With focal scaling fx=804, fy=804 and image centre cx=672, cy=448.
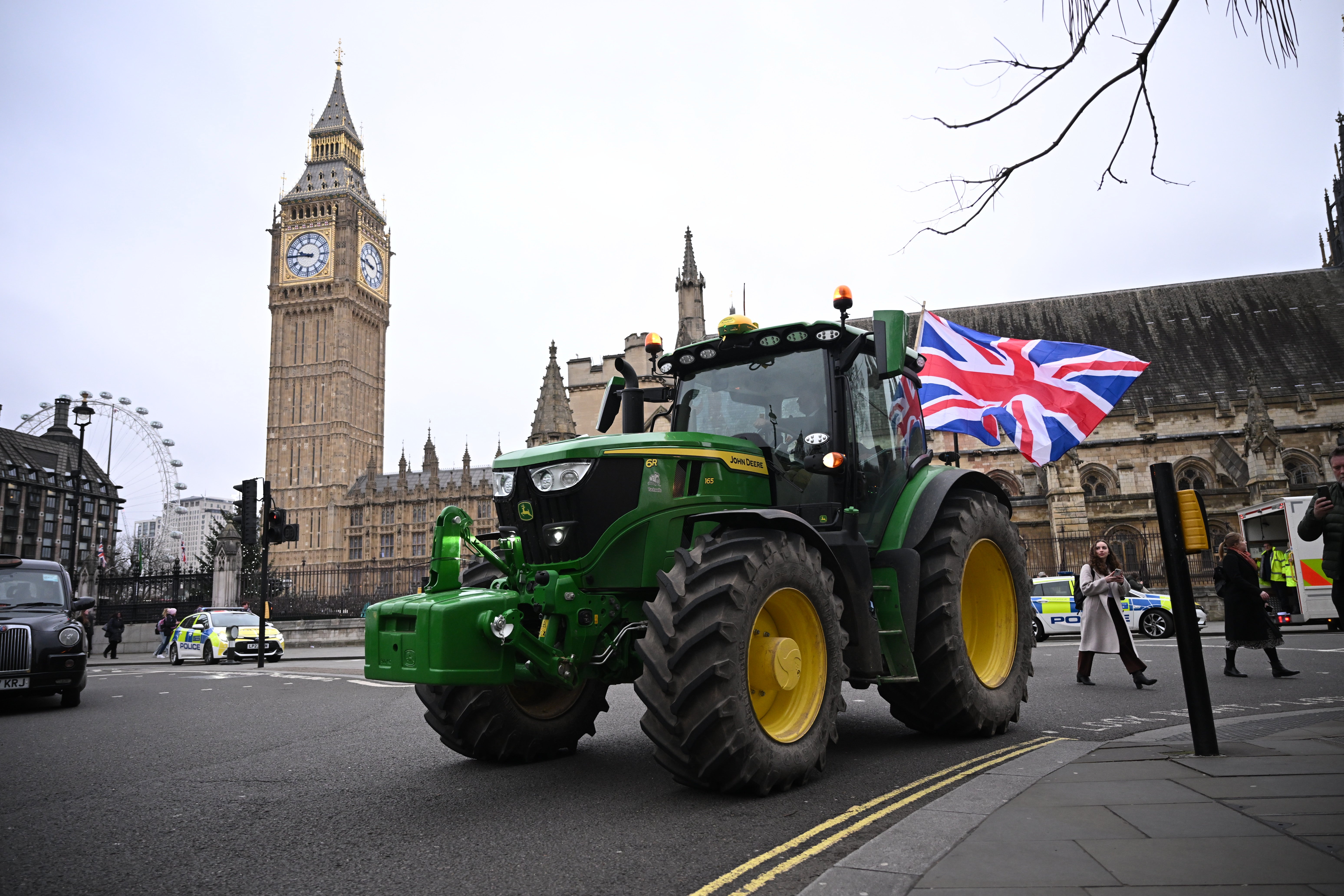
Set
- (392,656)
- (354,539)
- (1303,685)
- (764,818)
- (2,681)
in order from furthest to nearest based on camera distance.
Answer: (354,539) < (2,681) < (1303,685) < (392,656) < (764,818)

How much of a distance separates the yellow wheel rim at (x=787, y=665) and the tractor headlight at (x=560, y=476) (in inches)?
47.1

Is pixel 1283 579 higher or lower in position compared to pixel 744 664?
lower

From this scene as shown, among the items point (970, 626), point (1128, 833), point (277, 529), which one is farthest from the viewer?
point (277, 529)

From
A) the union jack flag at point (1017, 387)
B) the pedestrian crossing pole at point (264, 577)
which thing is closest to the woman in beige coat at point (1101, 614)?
the union jack flag at point (1017, 387)

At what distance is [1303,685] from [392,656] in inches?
349

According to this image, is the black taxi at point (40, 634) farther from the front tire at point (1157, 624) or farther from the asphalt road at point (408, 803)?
the front tire at point (1157, 624)

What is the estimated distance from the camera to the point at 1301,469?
32.4 meters

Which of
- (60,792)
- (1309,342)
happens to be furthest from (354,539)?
(60,792)

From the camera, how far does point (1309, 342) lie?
34469mm

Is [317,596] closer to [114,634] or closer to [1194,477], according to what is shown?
[114,634]

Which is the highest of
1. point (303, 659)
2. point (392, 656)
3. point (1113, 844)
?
point (392, 656)

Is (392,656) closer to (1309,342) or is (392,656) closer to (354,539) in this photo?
(1309,342)

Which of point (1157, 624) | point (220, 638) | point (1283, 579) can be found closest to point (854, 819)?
point (1157, 624)

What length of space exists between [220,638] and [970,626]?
18.9 meters
